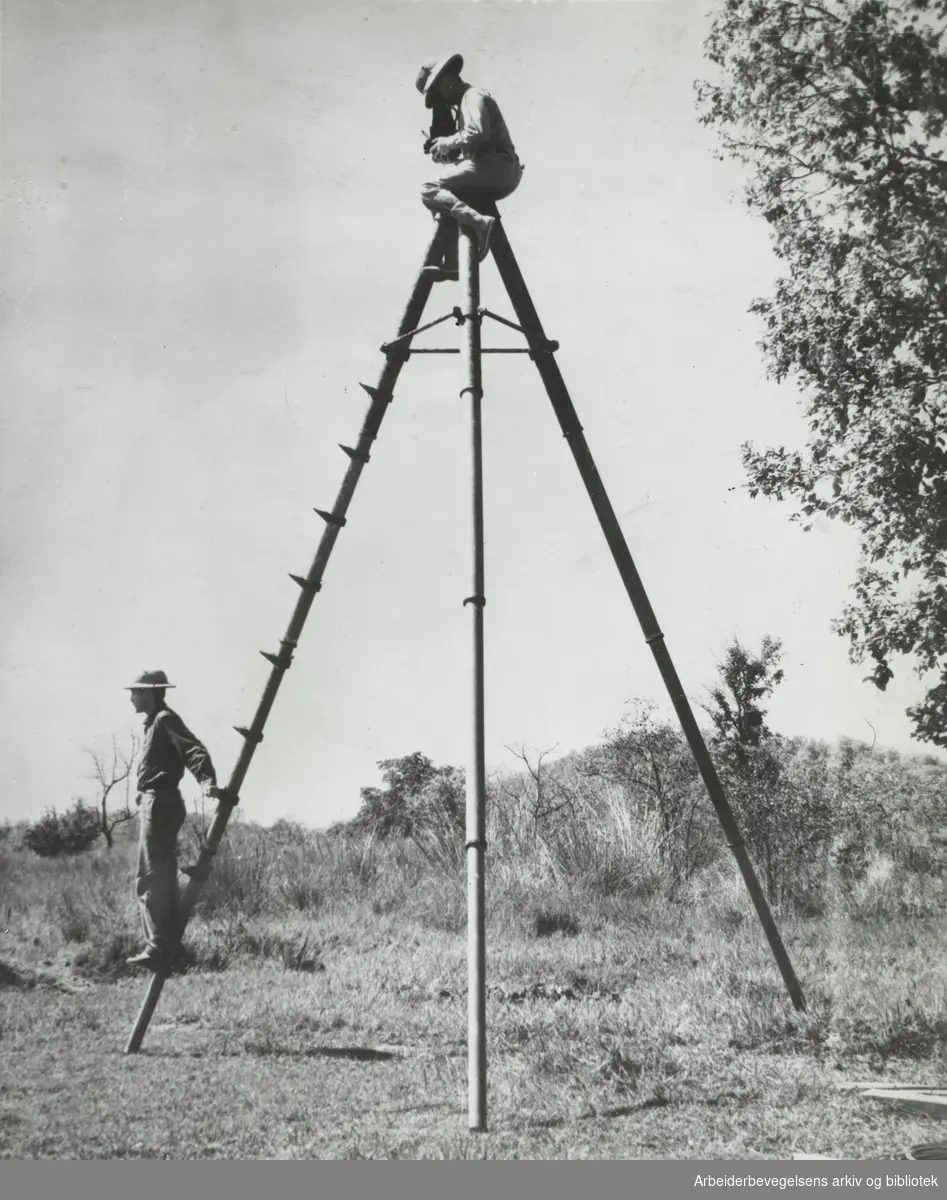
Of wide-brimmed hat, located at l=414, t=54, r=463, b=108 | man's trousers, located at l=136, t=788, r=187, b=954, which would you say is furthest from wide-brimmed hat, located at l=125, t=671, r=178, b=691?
wide-brimmed hat, located at l=414, t=54, r=463, b=108

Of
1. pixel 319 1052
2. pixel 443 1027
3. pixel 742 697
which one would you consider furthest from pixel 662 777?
pixel 319 1052

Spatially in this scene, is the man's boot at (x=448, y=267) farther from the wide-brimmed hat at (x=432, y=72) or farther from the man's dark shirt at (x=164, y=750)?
the man's dark shirt at (x=164, y=750)

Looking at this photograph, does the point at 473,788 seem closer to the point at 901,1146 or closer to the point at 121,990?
the point at 901,1146

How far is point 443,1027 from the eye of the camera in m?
4.39

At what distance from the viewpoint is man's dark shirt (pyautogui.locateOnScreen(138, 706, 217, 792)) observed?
170 inches

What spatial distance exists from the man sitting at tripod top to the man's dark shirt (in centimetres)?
245

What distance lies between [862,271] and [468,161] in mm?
2747

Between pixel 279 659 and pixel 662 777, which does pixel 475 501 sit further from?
pixel 662 777

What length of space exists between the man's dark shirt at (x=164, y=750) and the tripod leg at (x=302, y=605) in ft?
1.70

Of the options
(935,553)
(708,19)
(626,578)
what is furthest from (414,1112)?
(708,19)

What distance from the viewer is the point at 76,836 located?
554cm

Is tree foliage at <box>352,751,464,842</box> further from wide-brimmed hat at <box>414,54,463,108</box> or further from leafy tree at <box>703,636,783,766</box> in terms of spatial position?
wide-brimmed hat at <box>414,54,463,108</box>

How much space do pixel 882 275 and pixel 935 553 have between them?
1.68 meters

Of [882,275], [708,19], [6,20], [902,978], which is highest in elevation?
[708,19]
